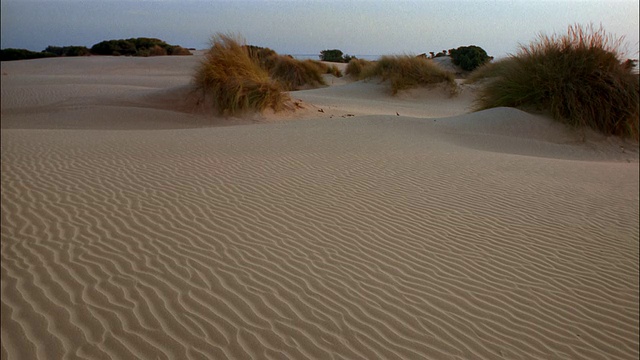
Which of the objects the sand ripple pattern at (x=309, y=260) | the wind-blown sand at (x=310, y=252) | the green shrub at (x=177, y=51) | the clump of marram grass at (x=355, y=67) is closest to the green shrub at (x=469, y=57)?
the clump of marram grass at (x=355, y=67)

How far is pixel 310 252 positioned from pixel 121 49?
38704 millimetres

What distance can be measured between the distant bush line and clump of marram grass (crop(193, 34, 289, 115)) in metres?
25.3

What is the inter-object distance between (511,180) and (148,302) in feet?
18.6

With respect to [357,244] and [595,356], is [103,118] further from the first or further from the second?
[595,356]

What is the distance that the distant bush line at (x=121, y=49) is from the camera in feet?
116

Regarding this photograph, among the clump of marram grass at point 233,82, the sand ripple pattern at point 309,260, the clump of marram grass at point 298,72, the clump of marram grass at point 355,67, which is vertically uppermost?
the clump of marram grass at point 355,67

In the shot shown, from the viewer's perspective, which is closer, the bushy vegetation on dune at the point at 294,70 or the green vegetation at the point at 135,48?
the bushy vegetation on dune at the point at 294,70

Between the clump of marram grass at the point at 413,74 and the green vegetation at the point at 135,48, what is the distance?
22.3 meters

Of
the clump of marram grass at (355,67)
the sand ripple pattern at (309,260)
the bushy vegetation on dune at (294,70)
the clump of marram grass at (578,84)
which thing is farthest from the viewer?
the clump of marram grass at (355,67)

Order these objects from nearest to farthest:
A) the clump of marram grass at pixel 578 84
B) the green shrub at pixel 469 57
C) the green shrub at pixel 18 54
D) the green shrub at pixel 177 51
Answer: the clump of marram grass at pixel 578 84
the green shrub at pixel 18 54
the green shrub at pixel 469 57
the green shrub at pixel 177 51

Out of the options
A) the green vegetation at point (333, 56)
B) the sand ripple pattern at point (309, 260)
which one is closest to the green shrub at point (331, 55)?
the green vegetation at point (333, 56)

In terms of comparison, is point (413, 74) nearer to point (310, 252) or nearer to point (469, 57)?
point (469, 57)

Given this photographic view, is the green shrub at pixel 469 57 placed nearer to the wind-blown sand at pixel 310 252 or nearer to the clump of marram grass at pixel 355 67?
the clump of marram grass at pixel 355 67

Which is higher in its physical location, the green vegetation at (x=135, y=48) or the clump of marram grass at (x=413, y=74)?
the green vegetation at (x=135, y=48)
